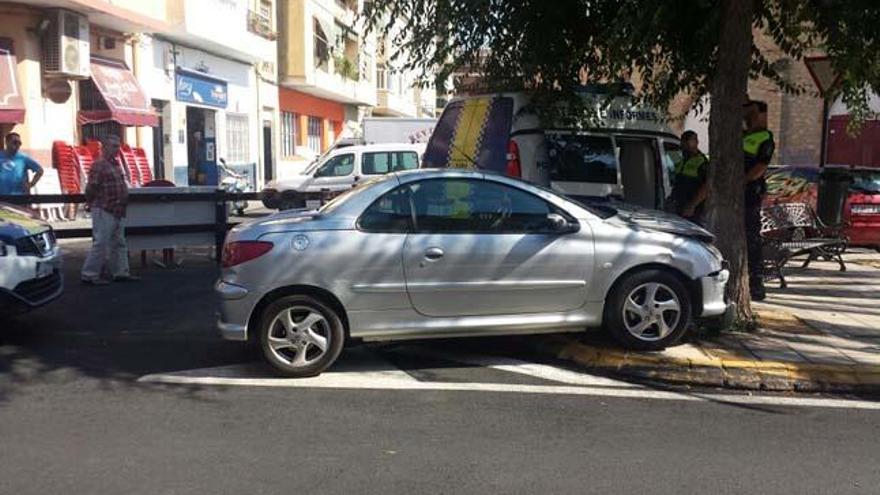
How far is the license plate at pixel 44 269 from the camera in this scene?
7.33 meters

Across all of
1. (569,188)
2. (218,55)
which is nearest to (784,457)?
(569,188)

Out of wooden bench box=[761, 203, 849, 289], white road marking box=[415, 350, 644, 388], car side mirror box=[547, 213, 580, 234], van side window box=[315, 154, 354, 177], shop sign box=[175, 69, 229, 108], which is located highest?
shop sign box=[175, 69, 229, 108]

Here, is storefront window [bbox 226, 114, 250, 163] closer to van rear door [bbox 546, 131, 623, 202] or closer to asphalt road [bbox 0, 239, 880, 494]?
van rear door [bbox 546, 131, 623, 202]

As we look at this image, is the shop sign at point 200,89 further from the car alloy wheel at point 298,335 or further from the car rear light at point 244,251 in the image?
the car alloy wheel at point 298,335

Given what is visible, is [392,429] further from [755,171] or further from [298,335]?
[755,171]

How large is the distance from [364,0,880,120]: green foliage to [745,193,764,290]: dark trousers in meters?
1.28

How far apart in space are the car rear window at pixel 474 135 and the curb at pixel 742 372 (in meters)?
2.98

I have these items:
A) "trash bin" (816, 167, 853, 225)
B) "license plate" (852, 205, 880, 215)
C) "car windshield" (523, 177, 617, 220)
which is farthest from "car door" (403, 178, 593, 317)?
"license plate" (852, 205, 880, 215)

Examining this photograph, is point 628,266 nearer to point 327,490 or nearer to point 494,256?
point 494,256

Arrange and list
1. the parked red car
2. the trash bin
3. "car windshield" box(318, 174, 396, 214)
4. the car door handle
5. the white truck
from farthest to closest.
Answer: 1. the white truck
2. the parked red car
3. the trash bin
4. "car windshield" box(318, 174, 396, 214)
5. the car door handle

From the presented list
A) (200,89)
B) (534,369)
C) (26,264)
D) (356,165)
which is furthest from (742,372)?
(200,89)

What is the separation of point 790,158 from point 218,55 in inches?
765

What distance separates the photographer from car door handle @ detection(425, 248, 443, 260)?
629 cm

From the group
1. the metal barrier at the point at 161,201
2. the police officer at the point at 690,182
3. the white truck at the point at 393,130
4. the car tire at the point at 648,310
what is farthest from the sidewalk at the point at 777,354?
the white truck at the point at 393,130
